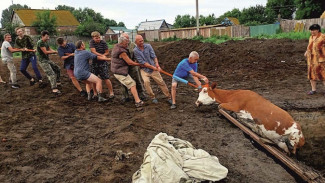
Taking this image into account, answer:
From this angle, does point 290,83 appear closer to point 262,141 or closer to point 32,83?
point 262,141

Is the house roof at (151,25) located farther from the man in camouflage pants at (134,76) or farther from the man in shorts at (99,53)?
the man in camouflage pants at (134,76)

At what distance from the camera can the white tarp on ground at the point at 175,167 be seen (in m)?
3.34

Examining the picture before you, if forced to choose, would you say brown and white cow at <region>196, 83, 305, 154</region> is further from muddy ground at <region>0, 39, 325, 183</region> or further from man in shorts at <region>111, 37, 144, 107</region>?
man in shorts at <region>111, 37, 144, 107</region>

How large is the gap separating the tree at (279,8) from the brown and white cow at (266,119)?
48217 mm

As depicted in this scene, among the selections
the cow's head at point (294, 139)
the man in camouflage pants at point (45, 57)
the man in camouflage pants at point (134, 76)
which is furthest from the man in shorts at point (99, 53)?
the cow's head at point (294, 139)

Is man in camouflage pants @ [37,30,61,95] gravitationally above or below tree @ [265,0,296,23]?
below

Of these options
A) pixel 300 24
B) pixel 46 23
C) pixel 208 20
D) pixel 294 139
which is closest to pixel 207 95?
pixel 294 139

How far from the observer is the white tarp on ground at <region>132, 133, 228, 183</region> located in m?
3.34

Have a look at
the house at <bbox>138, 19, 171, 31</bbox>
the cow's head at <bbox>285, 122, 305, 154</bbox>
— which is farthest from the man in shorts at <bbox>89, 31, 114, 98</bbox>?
the house at <bbox>138, 19, 171, 31</bbox>

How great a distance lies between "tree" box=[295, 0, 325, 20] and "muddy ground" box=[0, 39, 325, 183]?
99.5ft

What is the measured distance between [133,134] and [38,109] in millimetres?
3451

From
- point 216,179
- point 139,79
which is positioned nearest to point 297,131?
point 216,179

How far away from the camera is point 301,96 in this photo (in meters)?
7.80

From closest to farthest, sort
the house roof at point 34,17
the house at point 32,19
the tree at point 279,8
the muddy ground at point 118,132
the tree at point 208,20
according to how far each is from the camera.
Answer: the muddy ground at point 118,132, the tree at point 279,8, the house at point 32,19, the house roof at point 34,17, the tree at point 208,20
